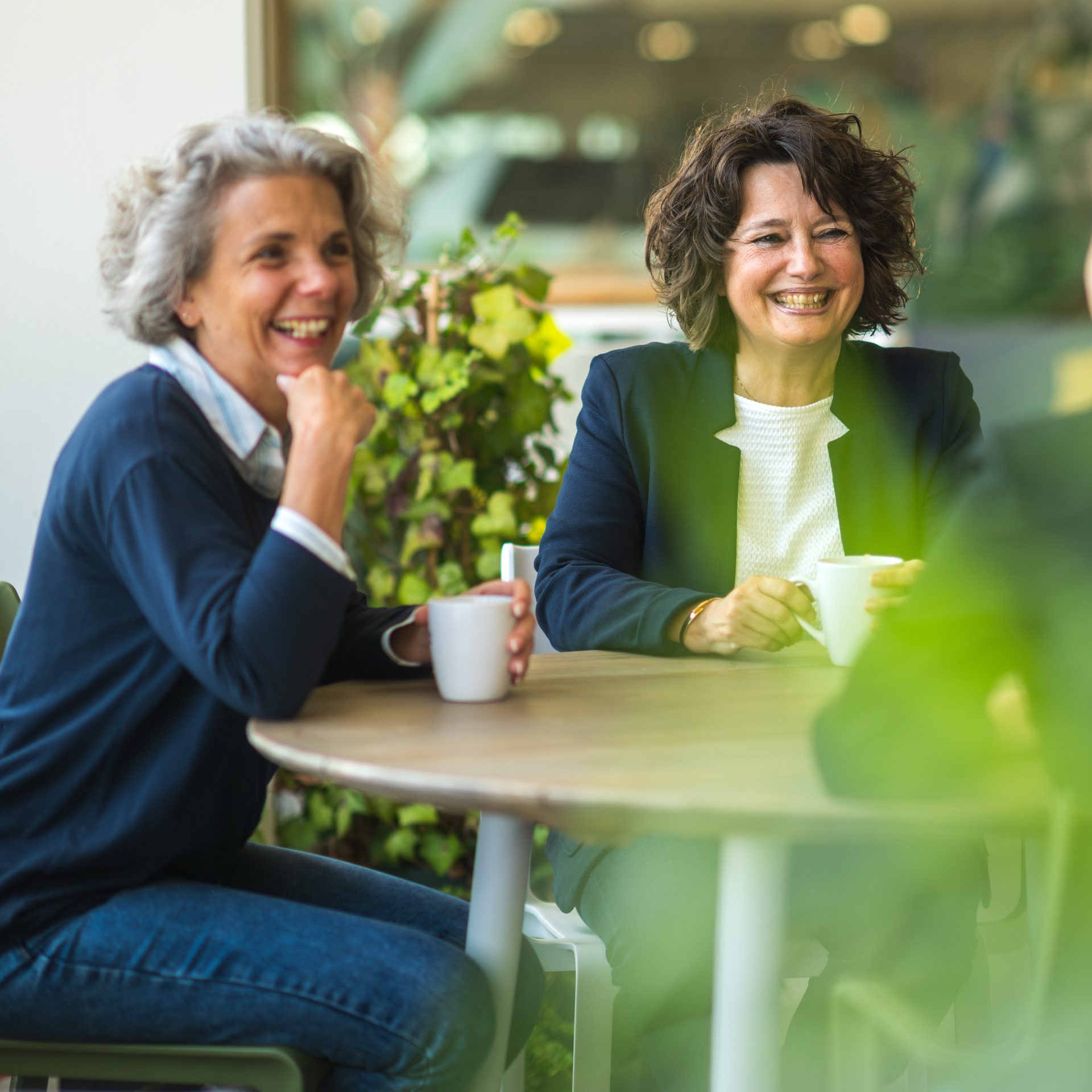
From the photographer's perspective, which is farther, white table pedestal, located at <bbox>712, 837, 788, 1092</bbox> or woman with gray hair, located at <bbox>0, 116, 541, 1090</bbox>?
woman with gray hair, located at <bbox>0, 116, 541, 1090</bbox>

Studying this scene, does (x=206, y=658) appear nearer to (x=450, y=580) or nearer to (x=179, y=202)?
(x=179, y=202)

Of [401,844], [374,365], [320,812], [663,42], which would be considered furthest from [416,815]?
[663,42]

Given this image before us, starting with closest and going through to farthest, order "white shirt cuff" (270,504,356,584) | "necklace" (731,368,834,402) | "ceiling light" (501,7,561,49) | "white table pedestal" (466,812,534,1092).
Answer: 1. "white shirt cuff" (270,504,356,584)
2. "white table pedestal" (466,812,534,1092)
3. "necklace" (731,368,834,402)
4. "ceiling light" (501,7,561,49)

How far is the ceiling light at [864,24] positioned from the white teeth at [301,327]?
4178 millimetres

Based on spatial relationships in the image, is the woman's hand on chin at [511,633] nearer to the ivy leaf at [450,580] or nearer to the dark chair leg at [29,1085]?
the dark chair leg at [29,1085]

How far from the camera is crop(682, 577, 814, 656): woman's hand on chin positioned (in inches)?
54.7

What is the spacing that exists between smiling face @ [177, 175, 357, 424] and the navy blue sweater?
0.10 meters

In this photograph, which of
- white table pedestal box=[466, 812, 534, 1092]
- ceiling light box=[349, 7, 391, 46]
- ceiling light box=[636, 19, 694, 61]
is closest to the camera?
white table pedestal box=[466, 812, 534, 1092]

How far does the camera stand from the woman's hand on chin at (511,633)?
4.08 feet

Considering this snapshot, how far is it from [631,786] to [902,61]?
4.71m

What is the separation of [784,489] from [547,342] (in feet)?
3.17

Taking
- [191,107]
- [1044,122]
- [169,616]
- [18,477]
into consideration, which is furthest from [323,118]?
[169,616]

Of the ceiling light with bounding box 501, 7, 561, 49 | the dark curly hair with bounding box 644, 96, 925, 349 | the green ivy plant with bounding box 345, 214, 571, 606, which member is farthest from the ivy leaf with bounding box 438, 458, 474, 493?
the ceiling light with bounding box 501, 7, 561, 49

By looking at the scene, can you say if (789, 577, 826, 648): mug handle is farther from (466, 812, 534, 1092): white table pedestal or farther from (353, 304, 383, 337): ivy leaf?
(353, 304, 383, 337): ivy leaf
